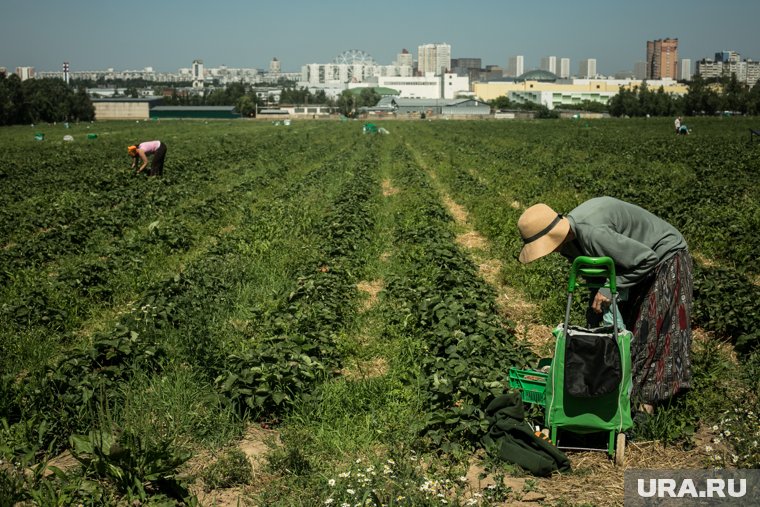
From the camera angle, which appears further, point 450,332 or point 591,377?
point 450,332

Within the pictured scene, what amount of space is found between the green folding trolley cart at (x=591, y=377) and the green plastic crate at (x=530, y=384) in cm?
20

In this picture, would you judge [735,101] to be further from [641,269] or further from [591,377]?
[591,377]

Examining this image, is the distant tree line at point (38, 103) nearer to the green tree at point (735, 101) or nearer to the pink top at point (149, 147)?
the pink top at point (149, 147)

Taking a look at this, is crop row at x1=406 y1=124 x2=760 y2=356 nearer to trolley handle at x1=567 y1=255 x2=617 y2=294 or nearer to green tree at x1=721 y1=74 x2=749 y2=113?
trolley handle at x1=567 y1=255 x2=617 y2=294

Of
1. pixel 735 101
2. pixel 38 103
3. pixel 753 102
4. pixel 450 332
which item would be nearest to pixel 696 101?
pixel 735 101

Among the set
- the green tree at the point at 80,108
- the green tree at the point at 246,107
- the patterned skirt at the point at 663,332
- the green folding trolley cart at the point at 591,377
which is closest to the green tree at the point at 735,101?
the green tree at the point at 246,107

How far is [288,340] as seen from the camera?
6.76 metres

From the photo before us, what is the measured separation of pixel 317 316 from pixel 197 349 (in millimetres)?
1303

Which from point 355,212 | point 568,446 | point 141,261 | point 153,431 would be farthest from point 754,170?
point 153,431

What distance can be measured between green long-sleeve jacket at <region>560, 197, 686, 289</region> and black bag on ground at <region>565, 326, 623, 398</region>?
55 cm

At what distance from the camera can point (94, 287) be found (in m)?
9.28

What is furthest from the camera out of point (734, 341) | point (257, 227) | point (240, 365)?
point (257, 227)

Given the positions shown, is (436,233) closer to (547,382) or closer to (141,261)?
(141,261)

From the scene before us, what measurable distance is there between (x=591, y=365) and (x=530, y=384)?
1.93 ft
